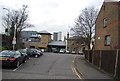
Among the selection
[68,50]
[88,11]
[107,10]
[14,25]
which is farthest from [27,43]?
[107,10]

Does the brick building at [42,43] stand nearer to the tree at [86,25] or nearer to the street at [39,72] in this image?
the tree at [86,25]

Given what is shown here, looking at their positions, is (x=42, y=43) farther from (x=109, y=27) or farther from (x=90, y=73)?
(x=90, y=73)

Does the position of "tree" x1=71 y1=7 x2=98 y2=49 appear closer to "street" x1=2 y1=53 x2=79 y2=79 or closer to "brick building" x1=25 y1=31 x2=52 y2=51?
"street" x1=2 y1=53 x2=79 y2=79

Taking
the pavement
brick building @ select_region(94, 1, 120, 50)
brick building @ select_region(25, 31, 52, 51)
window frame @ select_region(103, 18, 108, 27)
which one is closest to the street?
the pavement

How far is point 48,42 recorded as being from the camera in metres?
77.4

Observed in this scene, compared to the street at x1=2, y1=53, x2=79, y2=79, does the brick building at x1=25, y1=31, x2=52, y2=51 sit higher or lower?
higher

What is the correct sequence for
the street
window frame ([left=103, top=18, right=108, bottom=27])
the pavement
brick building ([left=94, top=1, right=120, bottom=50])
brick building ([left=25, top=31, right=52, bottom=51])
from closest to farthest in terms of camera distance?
the street
the pavement
brick building ([left=94, top=1, right=120, bottom=50])
window frame ([left=103, top=18, right=108, bottom=27])
brick building ([left=25, top=31, right=52, bottom=51])

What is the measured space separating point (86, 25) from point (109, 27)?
625 inches

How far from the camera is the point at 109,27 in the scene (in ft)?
81.3

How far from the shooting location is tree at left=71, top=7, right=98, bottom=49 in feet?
132

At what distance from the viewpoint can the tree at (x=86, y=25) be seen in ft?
132

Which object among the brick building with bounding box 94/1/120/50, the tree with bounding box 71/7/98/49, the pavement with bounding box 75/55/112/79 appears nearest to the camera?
the pavement with bounding box 75/55/112/79

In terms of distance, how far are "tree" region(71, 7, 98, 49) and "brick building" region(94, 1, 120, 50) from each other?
8988 mm

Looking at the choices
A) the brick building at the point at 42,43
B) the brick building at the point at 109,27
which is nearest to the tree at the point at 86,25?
the brick building at the point at 109,27
